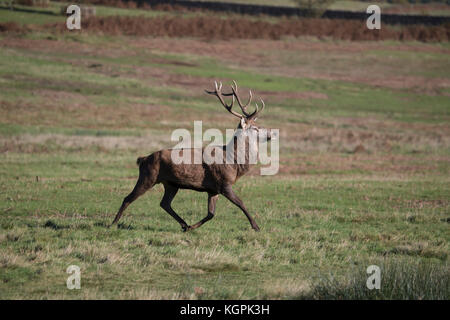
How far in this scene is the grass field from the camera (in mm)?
10188

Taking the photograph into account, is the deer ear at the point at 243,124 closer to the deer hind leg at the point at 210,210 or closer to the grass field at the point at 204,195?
the deer hind leg at the point at 210,210

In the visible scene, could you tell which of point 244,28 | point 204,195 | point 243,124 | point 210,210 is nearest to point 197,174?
point 210,210

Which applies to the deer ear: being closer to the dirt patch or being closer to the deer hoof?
the deer hoof

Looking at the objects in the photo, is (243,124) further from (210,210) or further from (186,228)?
(186,228)

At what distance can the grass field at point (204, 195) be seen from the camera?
10188 mm

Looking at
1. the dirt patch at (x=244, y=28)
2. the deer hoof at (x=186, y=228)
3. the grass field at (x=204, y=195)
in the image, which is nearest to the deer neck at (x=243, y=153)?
the grass field at (x=204, y=195)

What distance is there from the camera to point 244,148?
13.9m

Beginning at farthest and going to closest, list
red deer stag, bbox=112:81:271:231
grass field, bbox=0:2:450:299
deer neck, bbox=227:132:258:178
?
deer neck, bbox=227:132:258:178 → red deer stag, bbox=112:81:271:231 → grass field, bbox=0:2:450:299

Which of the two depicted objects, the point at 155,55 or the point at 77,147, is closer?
the point at 77,147

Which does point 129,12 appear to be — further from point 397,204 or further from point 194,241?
point 194,241

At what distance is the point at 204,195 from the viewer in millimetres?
20078

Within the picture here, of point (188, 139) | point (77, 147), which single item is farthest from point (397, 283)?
point (188, 139)

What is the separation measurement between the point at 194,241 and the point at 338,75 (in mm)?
54395

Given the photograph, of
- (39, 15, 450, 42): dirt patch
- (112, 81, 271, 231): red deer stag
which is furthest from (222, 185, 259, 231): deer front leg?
(39, 15, 450, 42): dirt patch
